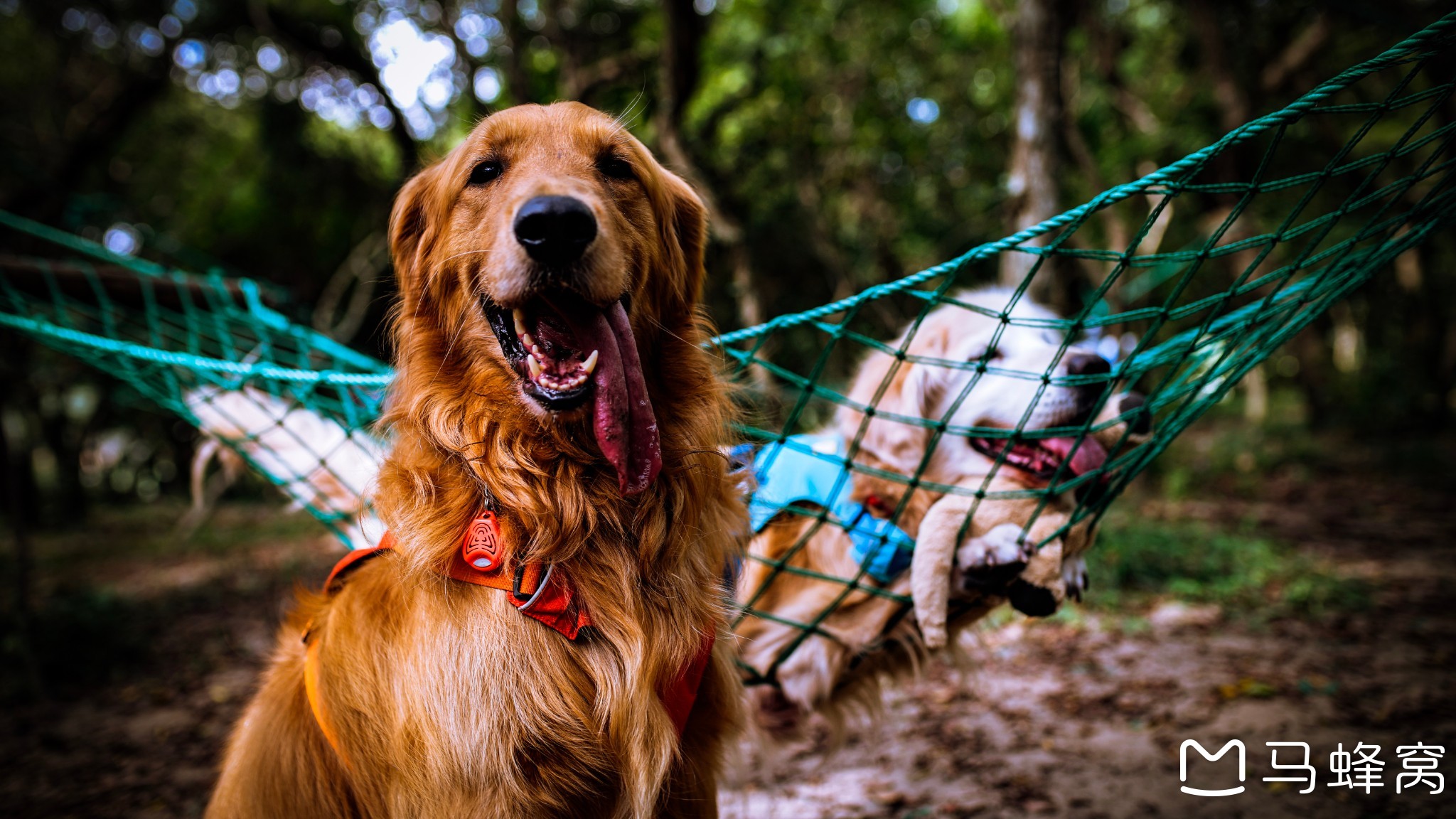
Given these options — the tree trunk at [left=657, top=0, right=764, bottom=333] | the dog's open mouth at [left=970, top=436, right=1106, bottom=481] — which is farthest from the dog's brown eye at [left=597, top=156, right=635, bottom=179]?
the tree trunk at [left=657, top=0, right=764, bottom=333]

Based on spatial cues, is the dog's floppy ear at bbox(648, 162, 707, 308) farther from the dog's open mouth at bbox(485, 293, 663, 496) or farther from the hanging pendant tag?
the hanging pendant tag

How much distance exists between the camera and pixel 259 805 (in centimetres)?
147

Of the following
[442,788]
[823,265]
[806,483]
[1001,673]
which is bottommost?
[442,788]

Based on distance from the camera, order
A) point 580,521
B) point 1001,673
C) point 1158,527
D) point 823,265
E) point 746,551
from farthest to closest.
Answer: point 823,265, point 1158,527, point 1001,673, point 746,551, point 580,521

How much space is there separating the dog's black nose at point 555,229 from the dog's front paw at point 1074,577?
4.53ft

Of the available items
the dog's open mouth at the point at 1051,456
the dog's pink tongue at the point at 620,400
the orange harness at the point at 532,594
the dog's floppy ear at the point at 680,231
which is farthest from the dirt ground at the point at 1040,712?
the dog's floppy ear at the point at 680,231

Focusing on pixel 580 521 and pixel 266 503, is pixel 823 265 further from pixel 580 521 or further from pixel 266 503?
pixel 266 503

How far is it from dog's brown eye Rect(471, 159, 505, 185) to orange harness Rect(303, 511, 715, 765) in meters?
0.69

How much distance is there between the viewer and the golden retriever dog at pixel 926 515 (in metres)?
1.84

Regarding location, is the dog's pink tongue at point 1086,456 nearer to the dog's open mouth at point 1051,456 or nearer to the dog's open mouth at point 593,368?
the dog's open mouth at point 1051,456

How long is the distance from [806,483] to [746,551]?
44 cm

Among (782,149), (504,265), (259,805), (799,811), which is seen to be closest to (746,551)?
(504,265)

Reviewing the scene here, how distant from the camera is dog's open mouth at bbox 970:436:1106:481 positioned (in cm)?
204

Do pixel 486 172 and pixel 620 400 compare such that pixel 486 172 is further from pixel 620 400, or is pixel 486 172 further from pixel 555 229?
pixel 620 400
